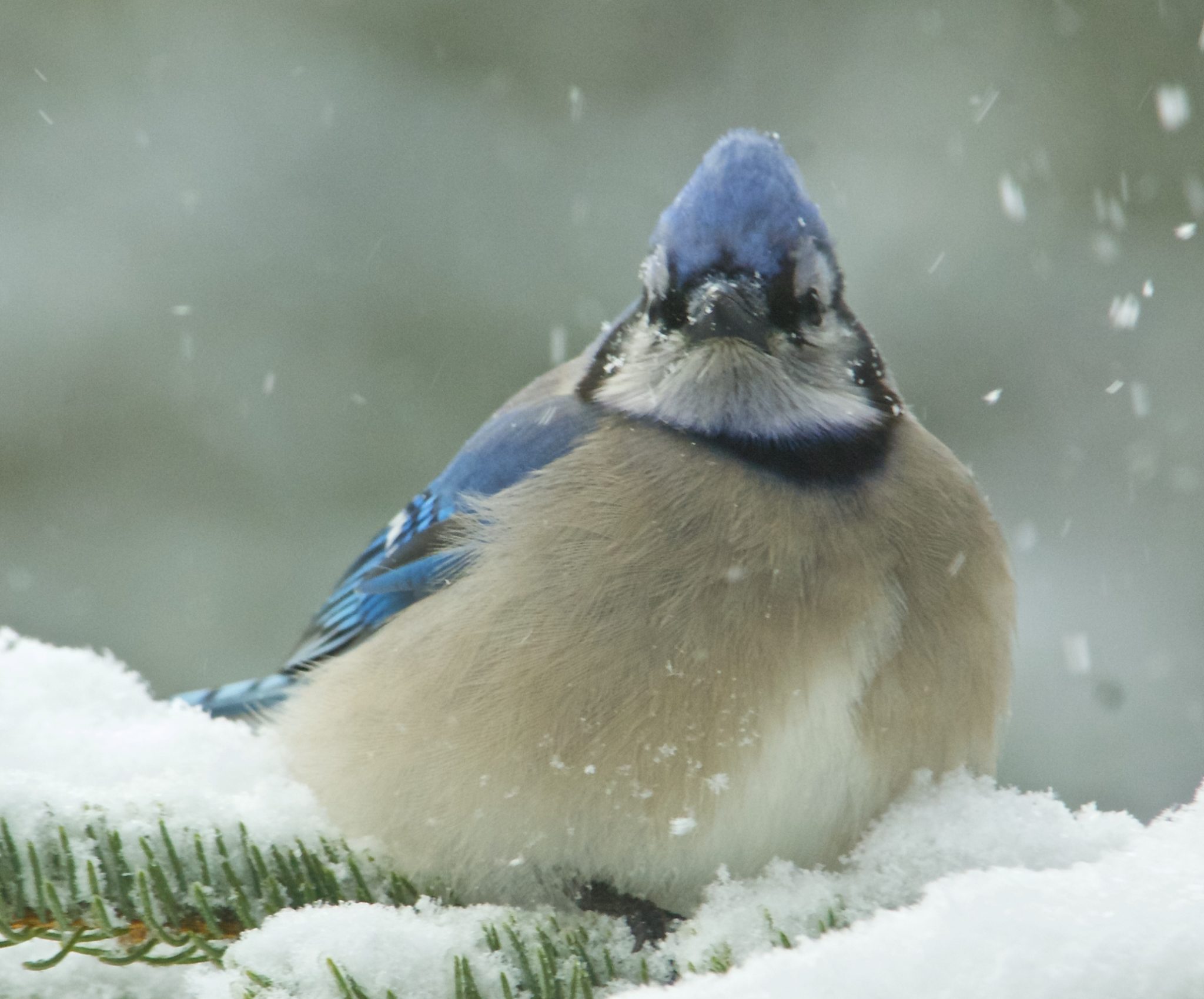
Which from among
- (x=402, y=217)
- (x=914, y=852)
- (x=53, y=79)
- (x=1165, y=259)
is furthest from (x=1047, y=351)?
(x=53, y=79)

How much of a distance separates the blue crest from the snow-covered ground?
87 cm

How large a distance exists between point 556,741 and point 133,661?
2.99 meters

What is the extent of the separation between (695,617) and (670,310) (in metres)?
0.58

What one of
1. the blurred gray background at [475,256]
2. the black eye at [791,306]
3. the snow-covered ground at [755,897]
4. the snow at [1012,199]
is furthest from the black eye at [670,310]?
the snow at [1012,199]

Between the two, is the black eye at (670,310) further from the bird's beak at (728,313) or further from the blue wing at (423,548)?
the blue wing at (423,548)

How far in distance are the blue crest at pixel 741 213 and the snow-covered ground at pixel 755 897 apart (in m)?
0.87

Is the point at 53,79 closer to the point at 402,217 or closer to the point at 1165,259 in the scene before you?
the point at 402,217

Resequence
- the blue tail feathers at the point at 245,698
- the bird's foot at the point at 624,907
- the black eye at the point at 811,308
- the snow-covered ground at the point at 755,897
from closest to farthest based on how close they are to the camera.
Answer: the snow-covered ground at the point at 755,897
the bird's foot at the point at 624,907
the black eye at the point at 811,308
the blue tail feathers at the point at 245,698

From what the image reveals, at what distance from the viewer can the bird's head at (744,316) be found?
2.19 m

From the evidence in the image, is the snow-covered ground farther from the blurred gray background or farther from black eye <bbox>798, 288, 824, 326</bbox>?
the blurred gray background

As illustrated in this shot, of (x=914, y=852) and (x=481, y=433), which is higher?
(x=481, y=433)

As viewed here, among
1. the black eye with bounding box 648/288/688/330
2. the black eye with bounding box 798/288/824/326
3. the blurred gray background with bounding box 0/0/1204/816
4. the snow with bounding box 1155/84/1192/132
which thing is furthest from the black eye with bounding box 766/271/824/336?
the snow with bounding box 1155/84/1192/132

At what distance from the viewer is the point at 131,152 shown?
4941mm

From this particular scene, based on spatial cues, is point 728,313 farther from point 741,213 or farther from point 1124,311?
point 1124,311
